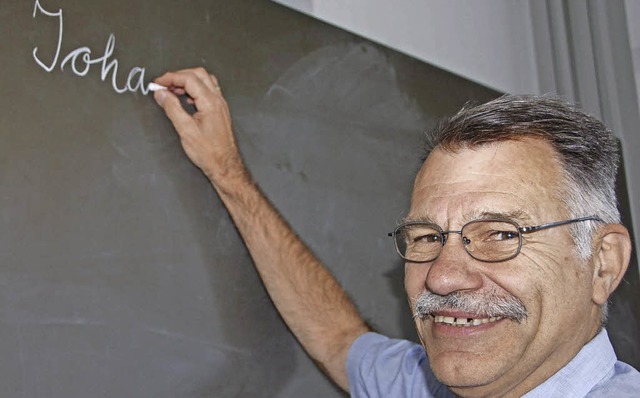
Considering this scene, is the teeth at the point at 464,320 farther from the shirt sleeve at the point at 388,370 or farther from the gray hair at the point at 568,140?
the shirt sleeve at the point at 388,370

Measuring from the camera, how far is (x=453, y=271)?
1.03 m

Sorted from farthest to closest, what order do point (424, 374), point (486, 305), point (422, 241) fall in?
point (424, 374)
point (422, 241)
point (486, 305)

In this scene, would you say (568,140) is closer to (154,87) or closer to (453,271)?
(453,271)

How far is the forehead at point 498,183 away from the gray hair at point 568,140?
0.01 meters

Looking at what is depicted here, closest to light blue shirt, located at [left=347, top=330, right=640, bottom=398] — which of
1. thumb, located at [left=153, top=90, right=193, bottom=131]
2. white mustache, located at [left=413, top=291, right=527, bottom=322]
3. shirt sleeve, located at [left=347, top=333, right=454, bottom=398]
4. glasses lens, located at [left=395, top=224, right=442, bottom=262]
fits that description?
shirt sleeve, located at [left=347, top=333, right=454, bottom=398]

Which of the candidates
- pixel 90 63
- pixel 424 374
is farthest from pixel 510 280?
pixel 90 63

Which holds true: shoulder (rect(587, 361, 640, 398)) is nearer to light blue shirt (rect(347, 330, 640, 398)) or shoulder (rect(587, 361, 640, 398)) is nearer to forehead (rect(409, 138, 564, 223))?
light blue shirt (rect(347, 330, 640, 398))

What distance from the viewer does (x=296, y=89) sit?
1.47 meters

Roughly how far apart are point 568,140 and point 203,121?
57cm

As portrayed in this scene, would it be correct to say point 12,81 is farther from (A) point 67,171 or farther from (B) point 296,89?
(B) point 296,89

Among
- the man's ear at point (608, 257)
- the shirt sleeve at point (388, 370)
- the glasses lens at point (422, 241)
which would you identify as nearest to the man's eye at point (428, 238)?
the glasses lens at point (422, 241)

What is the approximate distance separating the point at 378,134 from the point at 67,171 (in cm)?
72

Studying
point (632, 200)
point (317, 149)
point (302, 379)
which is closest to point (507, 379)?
point (302, 379)

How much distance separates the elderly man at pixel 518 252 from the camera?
3.34 ft
